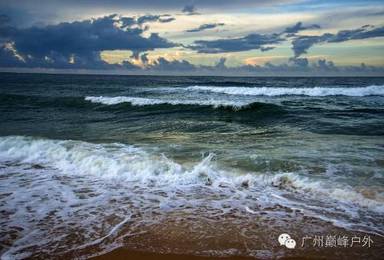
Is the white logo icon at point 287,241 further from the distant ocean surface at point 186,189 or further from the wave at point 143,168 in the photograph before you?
the wave at point 143,168

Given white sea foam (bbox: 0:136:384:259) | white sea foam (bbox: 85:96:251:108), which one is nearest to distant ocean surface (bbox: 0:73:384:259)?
white sea foam (bbox: 0:136:384:259)

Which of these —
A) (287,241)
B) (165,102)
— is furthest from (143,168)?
(165,102)

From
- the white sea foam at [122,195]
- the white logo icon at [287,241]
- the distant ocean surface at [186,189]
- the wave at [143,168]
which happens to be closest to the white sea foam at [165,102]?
the distant ocean surface at [186,189]

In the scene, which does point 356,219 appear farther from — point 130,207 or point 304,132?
point 304,132

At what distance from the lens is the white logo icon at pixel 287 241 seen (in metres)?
4.20

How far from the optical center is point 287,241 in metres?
4.29

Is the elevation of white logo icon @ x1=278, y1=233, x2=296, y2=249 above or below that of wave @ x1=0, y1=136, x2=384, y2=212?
below

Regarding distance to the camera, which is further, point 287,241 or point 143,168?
point 143,168

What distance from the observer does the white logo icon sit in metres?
4.20

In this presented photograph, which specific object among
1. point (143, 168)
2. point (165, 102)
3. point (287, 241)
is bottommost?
point (287, 241)

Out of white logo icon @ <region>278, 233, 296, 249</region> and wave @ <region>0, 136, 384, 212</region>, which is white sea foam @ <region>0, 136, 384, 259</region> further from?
white logo icon @ <region>278, 233, 296, 249</region>

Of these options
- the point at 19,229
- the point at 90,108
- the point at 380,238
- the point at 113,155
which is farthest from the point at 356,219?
the point at 90,108

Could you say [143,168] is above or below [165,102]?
below

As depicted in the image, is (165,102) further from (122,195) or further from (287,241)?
(287,241)
